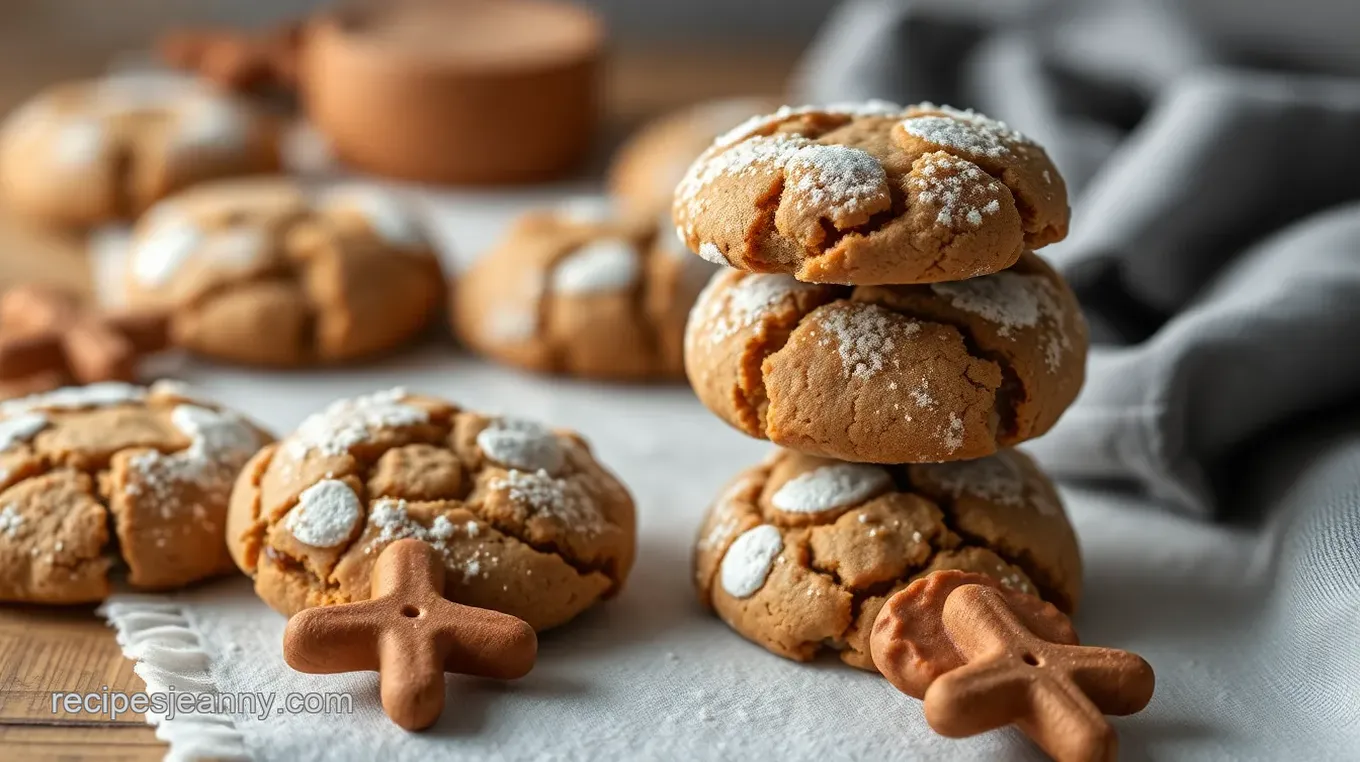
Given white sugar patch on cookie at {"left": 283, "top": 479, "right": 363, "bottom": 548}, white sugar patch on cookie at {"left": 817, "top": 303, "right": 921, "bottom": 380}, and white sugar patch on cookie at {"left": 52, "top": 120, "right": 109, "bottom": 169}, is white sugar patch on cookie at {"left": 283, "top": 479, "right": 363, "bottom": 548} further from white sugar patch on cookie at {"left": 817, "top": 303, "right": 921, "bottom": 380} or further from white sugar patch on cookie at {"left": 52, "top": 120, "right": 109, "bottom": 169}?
white sugar patch on cookie at {"left": 52, "top": 120, "right": 109, "bottom": 169}

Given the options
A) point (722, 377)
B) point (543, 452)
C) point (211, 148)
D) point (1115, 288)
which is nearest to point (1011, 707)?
point (722, 377)

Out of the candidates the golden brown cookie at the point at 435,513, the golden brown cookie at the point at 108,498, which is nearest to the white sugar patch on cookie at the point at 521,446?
the golden brown cookie at the point at 435,513

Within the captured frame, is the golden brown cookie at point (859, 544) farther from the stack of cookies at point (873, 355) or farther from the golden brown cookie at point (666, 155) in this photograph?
the golden brown cookie at point (666, 155)

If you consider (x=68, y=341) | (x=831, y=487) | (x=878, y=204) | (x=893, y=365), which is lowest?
(x=68, y=341)

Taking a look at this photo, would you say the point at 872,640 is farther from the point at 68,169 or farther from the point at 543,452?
the point at 68,169

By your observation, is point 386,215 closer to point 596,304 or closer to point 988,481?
→ point 596,304

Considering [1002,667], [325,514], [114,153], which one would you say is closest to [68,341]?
[114,153]
